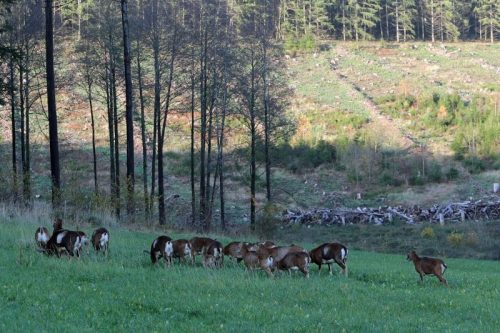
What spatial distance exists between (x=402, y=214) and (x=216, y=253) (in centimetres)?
2745

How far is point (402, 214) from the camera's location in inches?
1494

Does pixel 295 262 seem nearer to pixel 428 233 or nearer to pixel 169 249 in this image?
pixel 169 249

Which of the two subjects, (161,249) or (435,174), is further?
(435,174)

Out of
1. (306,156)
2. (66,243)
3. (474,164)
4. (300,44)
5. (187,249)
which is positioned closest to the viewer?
(66,243)

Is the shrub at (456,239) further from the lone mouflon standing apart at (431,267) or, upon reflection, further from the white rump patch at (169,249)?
the white rump patch at (169,249)

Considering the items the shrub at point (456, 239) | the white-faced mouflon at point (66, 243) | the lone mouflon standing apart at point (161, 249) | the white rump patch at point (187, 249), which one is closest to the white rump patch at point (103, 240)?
the white-faced mouflon at point (66, 243)

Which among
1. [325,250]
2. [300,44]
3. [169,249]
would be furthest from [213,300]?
[300,44]

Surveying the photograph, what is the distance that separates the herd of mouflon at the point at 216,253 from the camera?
39.0 ft

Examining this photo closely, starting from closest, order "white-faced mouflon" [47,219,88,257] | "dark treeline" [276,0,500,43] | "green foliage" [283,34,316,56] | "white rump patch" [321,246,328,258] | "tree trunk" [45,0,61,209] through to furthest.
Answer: "white-faced mouflon" [47,219,88,257] → "white rump patch" [321,246,328,258] → "tree trunk" [45,0,61,209] → "green foliage" [283,34,316,56] → "dark treeline" [276,0,500,43]

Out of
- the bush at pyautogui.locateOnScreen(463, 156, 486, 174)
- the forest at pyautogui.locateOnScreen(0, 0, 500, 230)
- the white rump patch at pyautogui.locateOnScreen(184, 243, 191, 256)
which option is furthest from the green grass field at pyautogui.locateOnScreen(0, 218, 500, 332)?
the bush at pyautogui.locateOnScreen(463, 156, 486, 174)

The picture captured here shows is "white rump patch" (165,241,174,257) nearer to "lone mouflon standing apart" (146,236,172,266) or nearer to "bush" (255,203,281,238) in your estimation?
"lone mouflon standing apart" (146,236,172,266)

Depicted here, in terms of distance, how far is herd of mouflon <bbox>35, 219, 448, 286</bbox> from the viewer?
39.0 ft

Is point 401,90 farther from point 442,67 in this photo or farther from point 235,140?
point 235,140

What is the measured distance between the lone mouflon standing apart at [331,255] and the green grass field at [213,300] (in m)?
0.44
